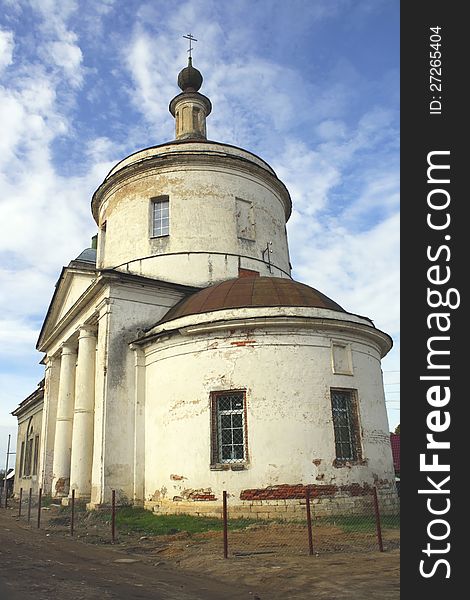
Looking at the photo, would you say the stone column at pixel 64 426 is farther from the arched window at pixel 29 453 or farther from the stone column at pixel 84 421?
the arched window at pixel 29 453

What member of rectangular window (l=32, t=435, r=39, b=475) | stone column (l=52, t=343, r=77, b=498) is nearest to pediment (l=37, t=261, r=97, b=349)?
stone column (l=52, t=343, r=77, b=498)

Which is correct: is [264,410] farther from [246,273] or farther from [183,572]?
[246,273]

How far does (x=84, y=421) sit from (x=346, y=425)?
24.7 feet

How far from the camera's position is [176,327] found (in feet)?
44.3

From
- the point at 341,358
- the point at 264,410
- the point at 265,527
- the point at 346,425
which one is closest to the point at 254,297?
the point at 341,358

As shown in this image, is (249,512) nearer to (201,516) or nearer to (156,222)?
(201,516)

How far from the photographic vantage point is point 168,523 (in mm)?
11555

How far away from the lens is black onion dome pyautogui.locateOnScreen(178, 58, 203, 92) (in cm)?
2203

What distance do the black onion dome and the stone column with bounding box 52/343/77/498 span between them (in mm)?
11352

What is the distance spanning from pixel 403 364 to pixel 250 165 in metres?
16.4

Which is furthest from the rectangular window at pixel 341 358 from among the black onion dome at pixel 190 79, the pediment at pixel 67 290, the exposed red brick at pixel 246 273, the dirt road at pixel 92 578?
the black onion dome at pixel 190 79

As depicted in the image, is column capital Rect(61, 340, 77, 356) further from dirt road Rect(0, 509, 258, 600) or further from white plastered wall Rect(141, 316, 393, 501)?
dirt road Rect(0, 509, 258, 600)

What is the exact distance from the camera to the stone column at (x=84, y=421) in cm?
1525

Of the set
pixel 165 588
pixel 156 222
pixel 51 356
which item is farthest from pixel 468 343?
pixel 51 356
